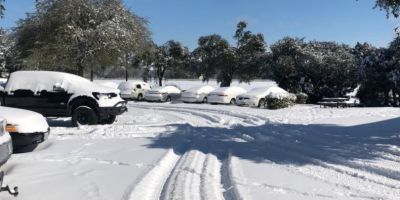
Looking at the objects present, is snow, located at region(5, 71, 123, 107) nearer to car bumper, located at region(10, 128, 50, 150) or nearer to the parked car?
car bumper, located at region(10, 128, 50, 150)

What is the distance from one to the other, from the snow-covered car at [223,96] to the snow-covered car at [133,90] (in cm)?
710

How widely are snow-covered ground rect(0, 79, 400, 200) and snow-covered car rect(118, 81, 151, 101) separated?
871 inches

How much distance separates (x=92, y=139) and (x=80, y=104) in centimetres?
357

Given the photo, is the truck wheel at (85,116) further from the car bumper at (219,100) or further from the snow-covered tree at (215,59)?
the snow-covered tree at (215,59)

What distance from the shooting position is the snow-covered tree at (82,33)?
25422 millimetres

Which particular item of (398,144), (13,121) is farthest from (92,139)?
(398,144)

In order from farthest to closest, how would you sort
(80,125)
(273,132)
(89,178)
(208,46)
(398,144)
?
(208,46) < (80,125) < (273,132) < (398,144) < (89,178)

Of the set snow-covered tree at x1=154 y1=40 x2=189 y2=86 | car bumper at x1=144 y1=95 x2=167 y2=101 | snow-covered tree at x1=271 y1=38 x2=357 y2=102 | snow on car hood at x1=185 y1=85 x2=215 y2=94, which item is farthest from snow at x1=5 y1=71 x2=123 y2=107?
snow-covered tree at x1=154 y1=40 x2=189 y2=86

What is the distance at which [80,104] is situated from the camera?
1634 centimetres

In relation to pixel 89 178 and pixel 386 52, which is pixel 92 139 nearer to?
pixel 89 178

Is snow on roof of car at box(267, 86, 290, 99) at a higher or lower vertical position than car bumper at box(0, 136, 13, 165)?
higher

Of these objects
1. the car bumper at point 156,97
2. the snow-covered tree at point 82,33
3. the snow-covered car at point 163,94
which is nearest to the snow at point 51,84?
the snow-covered tree at point 82,33

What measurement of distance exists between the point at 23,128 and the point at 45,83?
7.87 meters

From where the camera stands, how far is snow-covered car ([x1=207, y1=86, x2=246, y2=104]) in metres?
32.1
